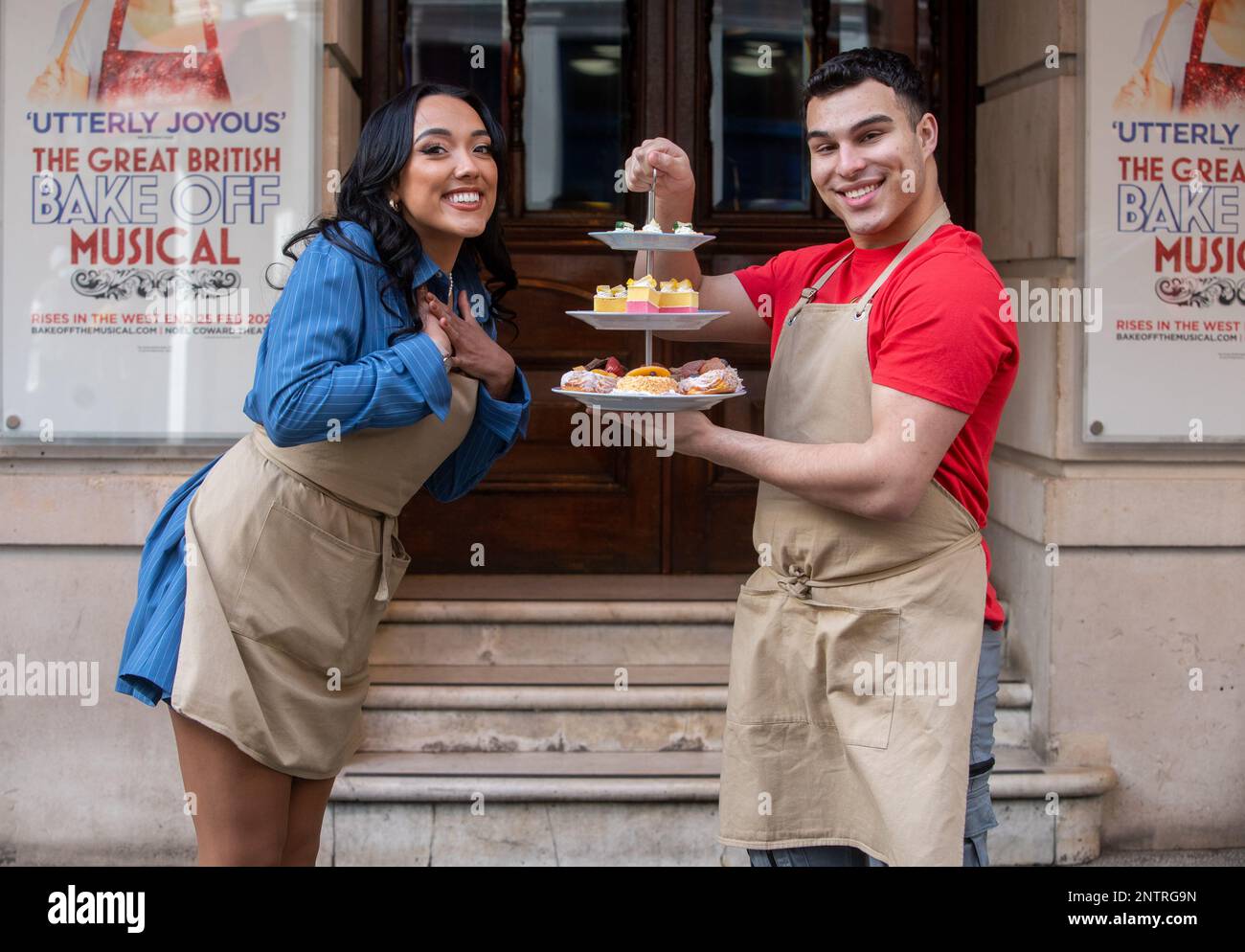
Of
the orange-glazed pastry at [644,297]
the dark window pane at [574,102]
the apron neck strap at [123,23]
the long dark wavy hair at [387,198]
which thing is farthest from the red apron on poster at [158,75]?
the orange-glazed pastry at [644,297]

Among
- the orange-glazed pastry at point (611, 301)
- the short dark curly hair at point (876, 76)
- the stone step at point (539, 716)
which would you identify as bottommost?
the stone step at point (539, 716)

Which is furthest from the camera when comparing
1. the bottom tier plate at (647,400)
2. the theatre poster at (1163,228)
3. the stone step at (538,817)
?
the theatre poster at (1163,228)

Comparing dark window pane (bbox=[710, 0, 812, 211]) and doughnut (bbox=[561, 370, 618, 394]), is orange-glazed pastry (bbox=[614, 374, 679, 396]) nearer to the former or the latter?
doughnut (bbox=[561, 370, 618, 394])

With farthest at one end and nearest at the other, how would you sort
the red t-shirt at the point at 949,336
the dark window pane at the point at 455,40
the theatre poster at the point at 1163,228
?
the dark window pane at the point at 455,40
the theatre poster at the point at 1163,228
the red t-shirt at the point at 949,336

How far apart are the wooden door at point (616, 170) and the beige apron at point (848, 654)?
2.60 m

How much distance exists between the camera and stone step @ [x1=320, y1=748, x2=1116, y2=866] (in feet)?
14.8

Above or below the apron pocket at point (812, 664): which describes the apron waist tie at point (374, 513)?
above

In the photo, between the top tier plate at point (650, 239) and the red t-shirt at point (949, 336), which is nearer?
the red t-shirt at point (949, 336)

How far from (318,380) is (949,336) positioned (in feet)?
3.74

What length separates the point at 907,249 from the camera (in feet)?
8.74

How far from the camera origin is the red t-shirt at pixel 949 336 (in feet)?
8.12

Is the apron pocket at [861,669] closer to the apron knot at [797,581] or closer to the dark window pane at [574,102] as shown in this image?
the apron knot at [797,581]

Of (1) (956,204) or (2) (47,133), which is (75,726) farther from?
(1) (956,204)

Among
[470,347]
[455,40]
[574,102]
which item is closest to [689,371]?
[470,347]
